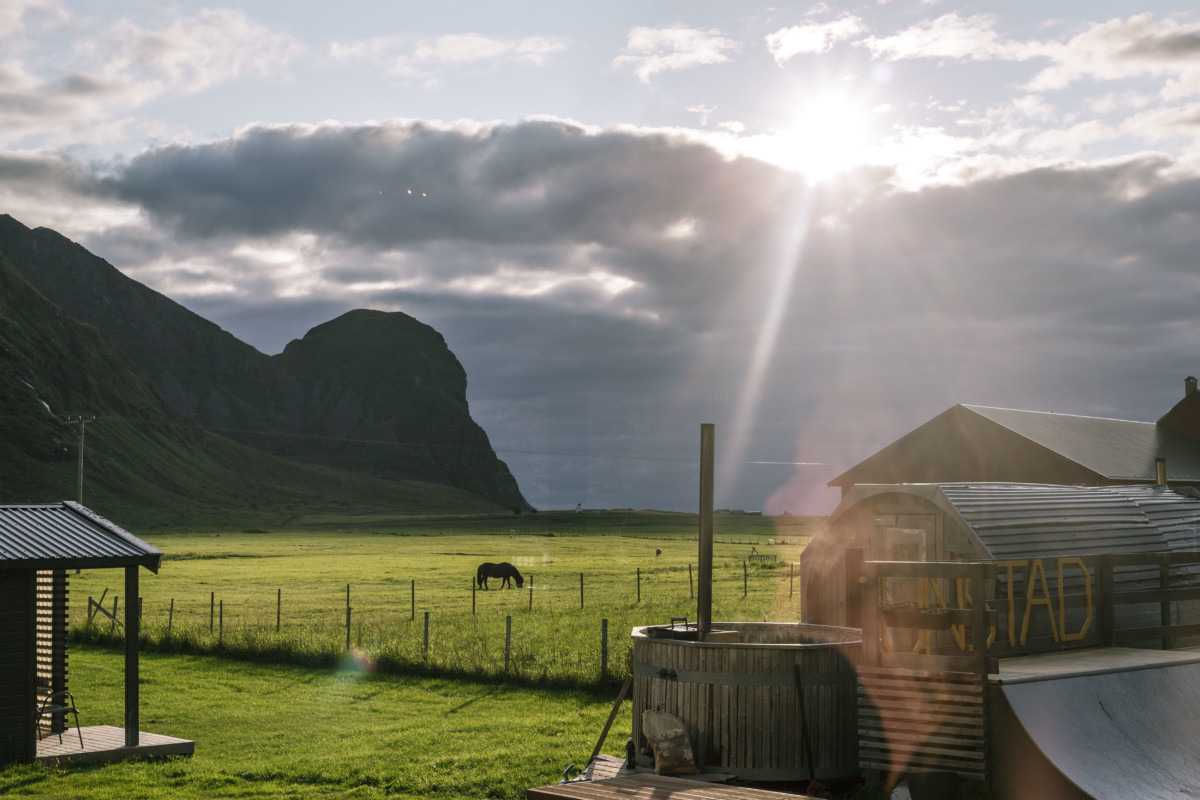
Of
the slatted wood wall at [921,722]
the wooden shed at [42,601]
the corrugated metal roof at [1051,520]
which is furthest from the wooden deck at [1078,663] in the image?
the wooden shed at [42,601]

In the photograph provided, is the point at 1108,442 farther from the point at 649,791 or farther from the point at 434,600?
the point at 649,791

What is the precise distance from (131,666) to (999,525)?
16.2 meters

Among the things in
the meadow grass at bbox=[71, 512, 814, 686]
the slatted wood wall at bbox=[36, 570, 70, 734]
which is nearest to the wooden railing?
the meadow grass at bbox=[71, 512, 814, 686]

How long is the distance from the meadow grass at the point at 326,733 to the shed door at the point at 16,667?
1.93ft

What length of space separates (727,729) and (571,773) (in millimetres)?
3120

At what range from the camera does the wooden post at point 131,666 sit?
1895 cm

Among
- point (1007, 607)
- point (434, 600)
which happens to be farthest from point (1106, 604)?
point (434, 600)

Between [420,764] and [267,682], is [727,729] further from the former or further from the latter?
[267,682]

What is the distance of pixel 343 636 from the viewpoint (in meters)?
32.6

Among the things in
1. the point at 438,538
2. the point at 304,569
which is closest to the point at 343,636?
the point at 304,569

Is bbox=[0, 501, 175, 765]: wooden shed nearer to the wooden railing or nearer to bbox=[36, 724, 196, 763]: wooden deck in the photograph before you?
bbox=[36, 724, 196, 763]: wooden deck

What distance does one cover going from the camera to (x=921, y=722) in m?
13.5

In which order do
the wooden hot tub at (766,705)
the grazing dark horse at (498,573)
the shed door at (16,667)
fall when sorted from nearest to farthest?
the wooden hot tub at (766,705)
the shed door at (16,667)
the grazing dark horse at (498,573)

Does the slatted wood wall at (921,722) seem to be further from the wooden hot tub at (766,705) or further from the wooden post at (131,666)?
the wooden post at (131,666)
